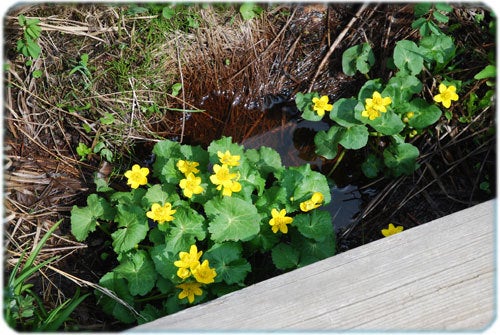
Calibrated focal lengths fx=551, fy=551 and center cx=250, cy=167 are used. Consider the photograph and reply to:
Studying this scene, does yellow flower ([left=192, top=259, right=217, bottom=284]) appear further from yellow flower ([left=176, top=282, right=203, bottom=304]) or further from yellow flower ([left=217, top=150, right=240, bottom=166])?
yellow flower ([left=217, top=150, right=240, bottom=166])

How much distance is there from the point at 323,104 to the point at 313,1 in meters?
0.91

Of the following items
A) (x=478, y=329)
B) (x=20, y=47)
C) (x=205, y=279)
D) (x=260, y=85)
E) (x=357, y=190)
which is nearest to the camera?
(x=478, y=329)

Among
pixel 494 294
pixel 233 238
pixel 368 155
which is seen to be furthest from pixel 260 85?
pixel 494 294

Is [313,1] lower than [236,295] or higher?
higher

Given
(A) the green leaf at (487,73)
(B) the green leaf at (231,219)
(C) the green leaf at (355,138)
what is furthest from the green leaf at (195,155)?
(A) the green leaf at (487,73)

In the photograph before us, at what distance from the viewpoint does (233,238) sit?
2770mm

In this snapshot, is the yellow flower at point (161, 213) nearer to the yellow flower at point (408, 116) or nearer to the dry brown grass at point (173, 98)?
the dry brown grass at point (173, 98)

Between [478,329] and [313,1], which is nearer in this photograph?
[478,329]

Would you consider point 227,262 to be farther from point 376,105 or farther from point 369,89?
point 369,89

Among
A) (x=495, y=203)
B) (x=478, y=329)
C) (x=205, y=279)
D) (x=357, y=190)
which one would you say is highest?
(x=495, y=203)

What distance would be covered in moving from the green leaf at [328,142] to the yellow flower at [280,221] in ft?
2.60

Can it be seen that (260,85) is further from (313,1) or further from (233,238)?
(233,238)

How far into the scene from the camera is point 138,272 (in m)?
2.89

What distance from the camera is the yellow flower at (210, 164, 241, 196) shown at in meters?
2.71
